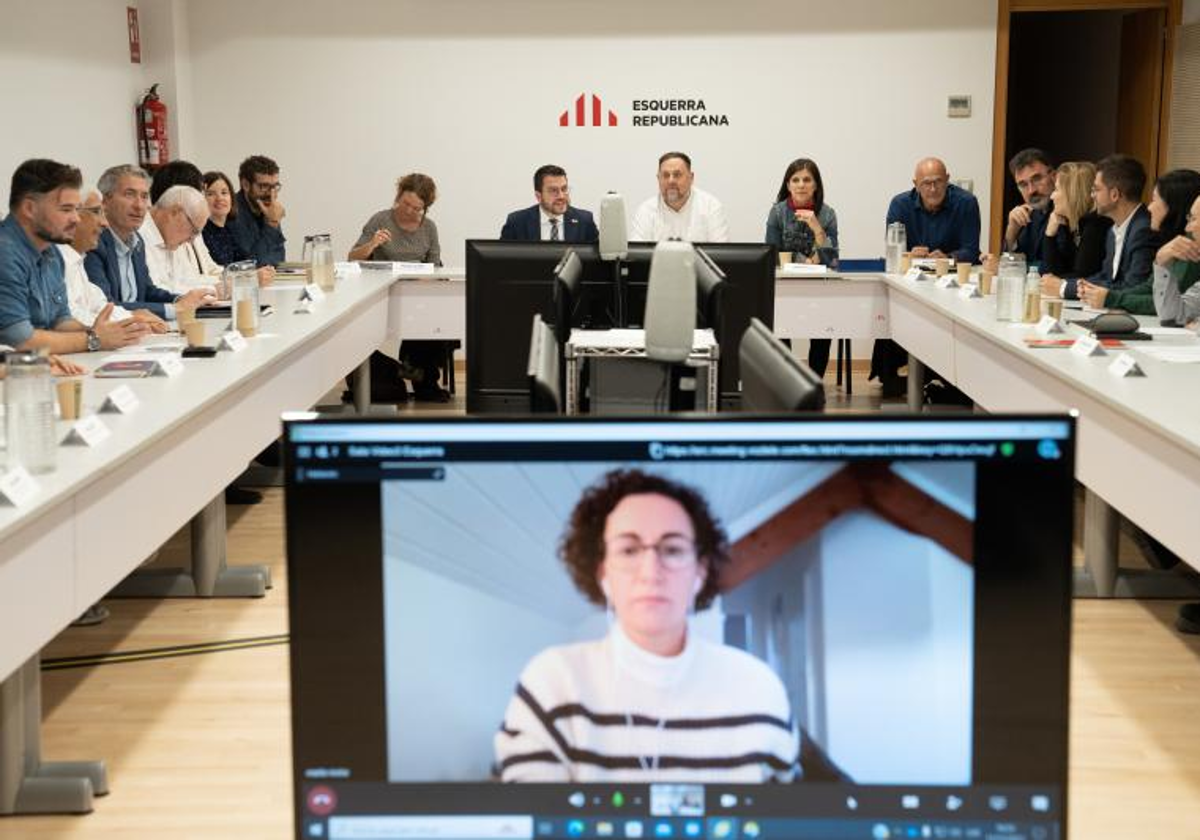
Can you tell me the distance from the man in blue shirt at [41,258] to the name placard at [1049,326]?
3.03 meters

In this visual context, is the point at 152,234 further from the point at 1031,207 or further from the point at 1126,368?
the point at 1126,368

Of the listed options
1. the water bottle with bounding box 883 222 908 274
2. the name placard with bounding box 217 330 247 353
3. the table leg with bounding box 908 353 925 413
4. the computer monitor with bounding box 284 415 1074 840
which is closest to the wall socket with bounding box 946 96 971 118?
the water bottle with bounding box 883 222 908 274

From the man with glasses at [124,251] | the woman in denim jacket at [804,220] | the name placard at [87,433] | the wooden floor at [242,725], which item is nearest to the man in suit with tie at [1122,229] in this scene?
the wooden floor at [242,725]

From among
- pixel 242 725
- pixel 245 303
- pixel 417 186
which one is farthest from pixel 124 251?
pixel 242 725

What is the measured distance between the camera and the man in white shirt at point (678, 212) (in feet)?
27.6

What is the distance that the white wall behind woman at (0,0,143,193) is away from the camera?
752 cm

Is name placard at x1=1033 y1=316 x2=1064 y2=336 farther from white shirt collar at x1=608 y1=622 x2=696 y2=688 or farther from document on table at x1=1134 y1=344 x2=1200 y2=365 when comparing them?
white shirt collar at x1=608 y1=622 x2=696 y2=688

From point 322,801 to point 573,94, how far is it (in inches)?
352

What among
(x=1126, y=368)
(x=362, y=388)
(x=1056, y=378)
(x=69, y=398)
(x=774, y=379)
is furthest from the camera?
(x=362, y=388)

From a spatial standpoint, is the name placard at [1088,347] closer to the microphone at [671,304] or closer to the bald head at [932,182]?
the microphone at [671,304]

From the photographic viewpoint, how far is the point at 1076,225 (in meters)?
7.51

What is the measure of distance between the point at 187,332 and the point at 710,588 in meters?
4.13

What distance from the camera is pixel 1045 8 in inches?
393

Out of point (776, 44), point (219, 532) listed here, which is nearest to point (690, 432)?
point (219, 532)
